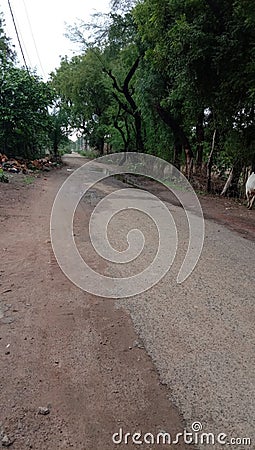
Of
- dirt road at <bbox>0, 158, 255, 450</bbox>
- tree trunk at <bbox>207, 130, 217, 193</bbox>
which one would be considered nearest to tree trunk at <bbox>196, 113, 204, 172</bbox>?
tree trunk at <bbox>207, 130, 217, 193</bbox>

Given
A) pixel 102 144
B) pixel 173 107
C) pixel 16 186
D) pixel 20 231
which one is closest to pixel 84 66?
pixel 102 144

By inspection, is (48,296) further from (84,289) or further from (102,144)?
(102,144)

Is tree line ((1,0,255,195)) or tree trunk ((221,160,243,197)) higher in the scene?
tree line ((1,0,255,195))

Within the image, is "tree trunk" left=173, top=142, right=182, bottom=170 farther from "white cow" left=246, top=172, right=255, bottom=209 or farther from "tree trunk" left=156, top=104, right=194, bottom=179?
"white cow" left=246, top=172, right=255, bottom=209

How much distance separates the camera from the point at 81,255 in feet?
13.6

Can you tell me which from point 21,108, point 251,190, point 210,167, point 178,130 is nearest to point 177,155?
point 178,130

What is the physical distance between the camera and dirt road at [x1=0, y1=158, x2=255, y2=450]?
5.55ft

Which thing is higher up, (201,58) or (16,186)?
(201,58)

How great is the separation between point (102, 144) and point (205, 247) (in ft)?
92.2

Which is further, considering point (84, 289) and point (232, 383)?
point (84, 289)

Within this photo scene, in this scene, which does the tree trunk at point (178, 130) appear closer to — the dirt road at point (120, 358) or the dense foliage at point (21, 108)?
the dense foliage at point (21, 108)

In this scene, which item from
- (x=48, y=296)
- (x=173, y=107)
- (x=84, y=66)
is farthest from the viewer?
(x=84, y=66)

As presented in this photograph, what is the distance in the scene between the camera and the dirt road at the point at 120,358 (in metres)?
1.69

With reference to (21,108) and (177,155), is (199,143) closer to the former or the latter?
(177,155)
